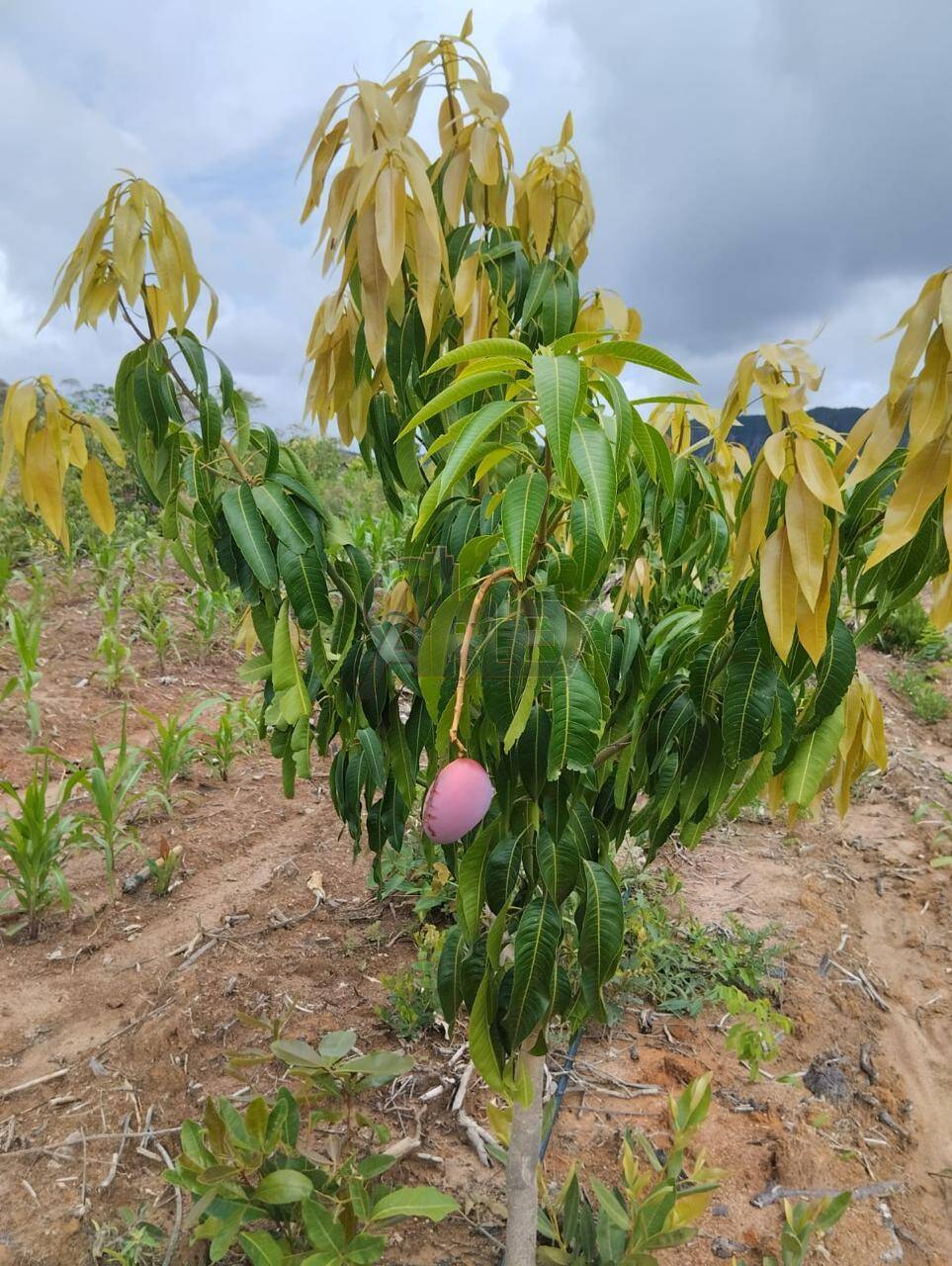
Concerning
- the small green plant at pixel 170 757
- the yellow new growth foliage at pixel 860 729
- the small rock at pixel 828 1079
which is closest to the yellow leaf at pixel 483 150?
the yellow new growth foliage at pixel 860 729

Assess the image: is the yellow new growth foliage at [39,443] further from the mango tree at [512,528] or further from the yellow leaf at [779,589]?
the yellow leaf at [779,589]

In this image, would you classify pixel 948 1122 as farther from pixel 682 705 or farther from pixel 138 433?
pixel 138 433

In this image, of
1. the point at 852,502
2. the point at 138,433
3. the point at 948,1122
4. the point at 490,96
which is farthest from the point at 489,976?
the point at 948,1122

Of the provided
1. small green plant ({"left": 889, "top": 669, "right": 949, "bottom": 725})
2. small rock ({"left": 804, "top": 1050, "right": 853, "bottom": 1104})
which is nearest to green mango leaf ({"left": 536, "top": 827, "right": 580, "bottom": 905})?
small rock ({"left": 804, "top": 1050, "right": 853, "bottom": 1104})

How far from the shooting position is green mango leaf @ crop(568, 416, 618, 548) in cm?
56

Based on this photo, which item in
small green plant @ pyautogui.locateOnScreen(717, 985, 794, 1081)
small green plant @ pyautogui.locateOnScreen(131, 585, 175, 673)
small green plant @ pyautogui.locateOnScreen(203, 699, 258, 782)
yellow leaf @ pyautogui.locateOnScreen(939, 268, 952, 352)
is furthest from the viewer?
small green plant @ pyautogui.locateOnScreen(131, 585, 175, 673)

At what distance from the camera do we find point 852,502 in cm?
76

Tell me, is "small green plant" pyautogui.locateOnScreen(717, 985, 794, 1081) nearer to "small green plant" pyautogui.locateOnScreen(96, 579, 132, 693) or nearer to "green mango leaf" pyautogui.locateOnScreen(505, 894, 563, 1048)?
"green mango leaf" pyautogui.locateOnScreen(505, 894, 563, 1048)

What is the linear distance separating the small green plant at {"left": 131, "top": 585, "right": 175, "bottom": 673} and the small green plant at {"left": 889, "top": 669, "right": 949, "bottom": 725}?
3.83 m

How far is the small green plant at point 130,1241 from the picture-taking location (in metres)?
1.28

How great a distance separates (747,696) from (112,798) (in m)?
2.05

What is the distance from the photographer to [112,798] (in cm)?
229

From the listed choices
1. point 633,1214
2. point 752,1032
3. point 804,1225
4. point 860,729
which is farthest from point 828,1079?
point 860,729

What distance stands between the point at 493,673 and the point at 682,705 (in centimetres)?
29
